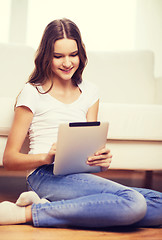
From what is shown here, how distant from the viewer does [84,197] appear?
1.21 metres

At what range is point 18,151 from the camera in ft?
4.43

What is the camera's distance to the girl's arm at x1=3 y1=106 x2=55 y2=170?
130 centimetres

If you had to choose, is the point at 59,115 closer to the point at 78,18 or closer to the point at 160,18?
the point at 78,18

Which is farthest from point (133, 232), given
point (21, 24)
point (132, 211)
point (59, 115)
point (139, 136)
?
point (21, 24)

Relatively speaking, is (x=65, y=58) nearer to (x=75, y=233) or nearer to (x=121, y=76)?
(x=75, y=233)

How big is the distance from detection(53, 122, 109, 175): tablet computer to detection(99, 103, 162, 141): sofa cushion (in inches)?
18.5

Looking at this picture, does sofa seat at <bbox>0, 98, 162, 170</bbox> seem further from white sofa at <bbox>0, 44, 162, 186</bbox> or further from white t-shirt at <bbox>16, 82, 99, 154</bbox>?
A: white t-shirt at <bbox>16, 82, 99, 154</bbox>

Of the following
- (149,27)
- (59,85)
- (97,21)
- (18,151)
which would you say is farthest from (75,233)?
(149,27)

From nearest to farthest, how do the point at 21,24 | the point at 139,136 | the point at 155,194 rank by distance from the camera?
the point at 155,194, the point at 139,136, the point at 21,24

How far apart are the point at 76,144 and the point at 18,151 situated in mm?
256

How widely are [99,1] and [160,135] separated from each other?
2.10m

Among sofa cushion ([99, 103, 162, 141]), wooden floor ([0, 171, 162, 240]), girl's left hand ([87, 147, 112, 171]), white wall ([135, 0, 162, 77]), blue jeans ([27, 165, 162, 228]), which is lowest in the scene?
wooden floor ([0, 171, 162, 240])

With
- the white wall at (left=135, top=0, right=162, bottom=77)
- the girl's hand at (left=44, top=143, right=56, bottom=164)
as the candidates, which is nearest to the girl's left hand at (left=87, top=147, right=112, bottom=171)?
the girl's hand at (left=44, top=143, right=56, bottom=164)

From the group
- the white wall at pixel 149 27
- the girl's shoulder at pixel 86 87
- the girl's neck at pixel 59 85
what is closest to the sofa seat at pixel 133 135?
the girl's shoulder at pixel 86 87
